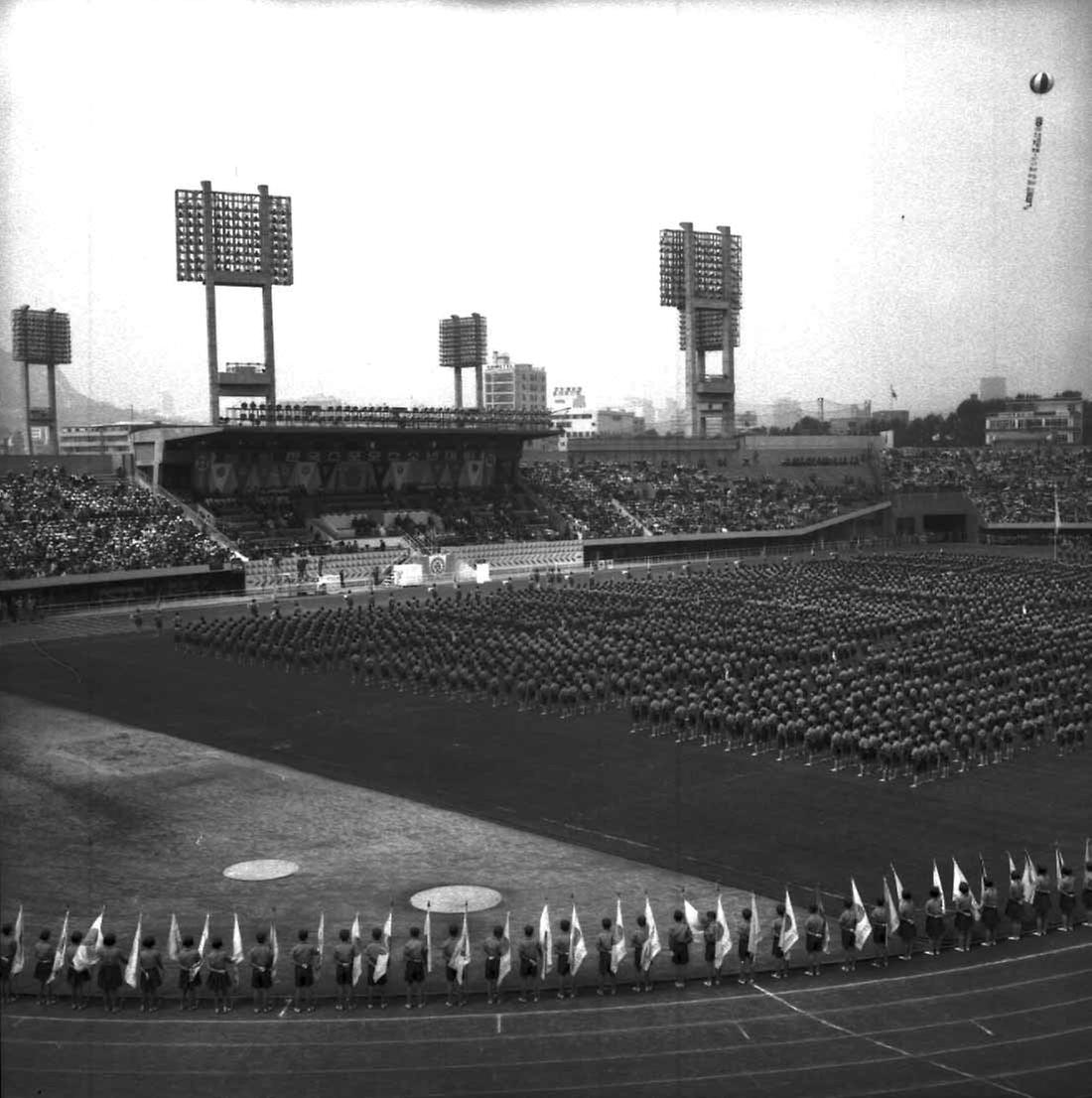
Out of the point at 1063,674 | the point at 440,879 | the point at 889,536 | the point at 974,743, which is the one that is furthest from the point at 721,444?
the point at 440,879

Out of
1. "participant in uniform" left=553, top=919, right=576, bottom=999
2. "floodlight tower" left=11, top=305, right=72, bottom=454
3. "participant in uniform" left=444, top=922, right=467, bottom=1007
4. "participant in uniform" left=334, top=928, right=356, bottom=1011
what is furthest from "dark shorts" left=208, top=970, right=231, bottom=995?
"floodlight tower" left=11, top=305, right=72, bottom=454

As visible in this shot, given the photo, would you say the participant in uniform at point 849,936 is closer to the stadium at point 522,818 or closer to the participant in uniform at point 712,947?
the stadium at point 522,818

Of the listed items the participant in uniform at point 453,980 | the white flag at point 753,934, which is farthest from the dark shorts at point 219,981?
the white flag at point 753,934

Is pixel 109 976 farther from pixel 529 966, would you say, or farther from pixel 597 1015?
pixel 597 1015

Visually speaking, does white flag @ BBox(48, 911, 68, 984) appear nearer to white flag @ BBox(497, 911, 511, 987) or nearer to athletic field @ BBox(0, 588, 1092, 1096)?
athletic field @ BBox(0, 588, 1092, 1096)

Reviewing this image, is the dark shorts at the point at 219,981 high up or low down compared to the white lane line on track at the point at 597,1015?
up
